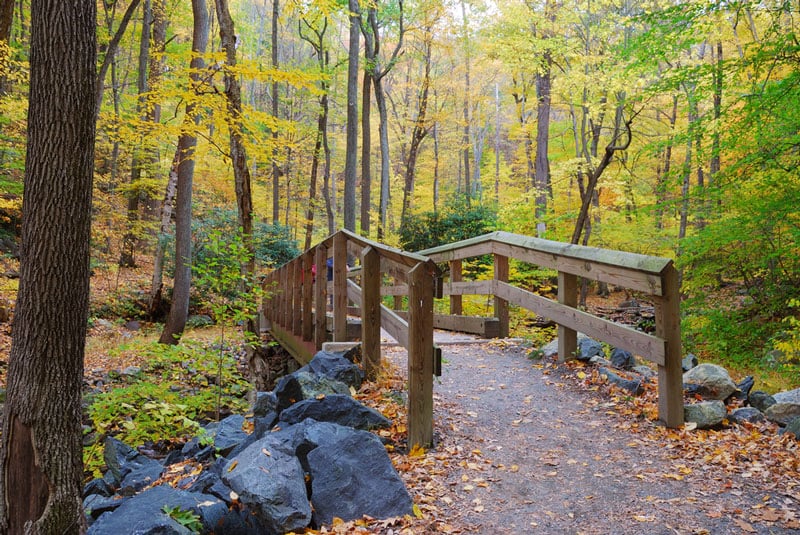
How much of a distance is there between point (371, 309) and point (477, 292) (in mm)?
3056

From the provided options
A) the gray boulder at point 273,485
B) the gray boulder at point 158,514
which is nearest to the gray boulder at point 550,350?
the gray boulder at point 273,485

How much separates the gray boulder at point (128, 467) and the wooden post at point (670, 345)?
13.7 ft

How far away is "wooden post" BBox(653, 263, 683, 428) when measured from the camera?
3643 millimetres

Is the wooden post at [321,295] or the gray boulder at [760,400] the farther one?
the wooden post at [321,295]

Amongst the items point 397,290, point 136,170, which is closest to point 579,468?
point 397,290

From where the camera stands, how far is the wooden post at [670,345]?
12.0 ft

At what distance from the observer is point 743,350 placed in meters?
9.16

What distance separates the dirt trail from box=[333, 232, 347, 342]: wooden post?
1389 millimetres

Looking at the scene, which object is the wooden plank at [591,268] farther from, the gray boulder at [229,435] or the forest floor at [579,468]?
the gray boulder at [229,435]

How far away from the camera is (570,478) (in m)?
3.07

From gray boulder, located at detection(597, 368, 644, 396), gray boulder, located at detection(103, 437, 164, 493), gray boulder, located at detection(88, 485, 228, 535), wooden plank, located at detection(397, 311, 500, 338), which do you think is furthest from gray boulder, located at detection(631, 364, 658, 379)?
gray boulder, located at detection(103, 437, 164, 493)

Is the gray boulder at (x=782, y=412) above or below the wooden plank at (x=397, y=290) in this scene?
below

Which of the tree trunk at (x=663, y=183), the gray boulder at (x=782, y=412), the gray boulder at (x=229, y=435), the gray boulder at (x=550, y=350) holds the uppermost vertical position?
the tree trunk at (x=663, y=183)

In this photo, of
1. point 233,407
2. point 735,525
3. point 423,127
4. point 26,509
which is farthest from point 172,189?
point 735,525
